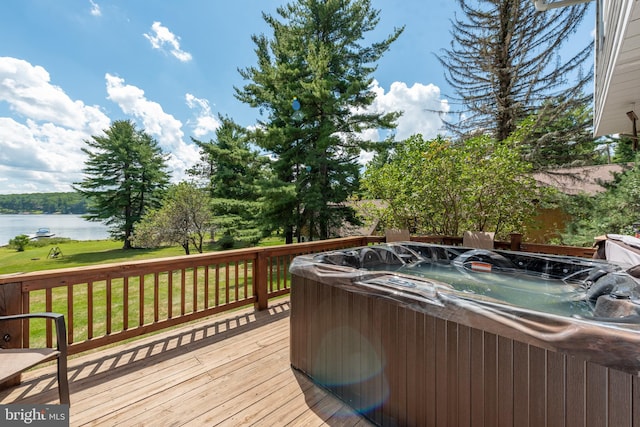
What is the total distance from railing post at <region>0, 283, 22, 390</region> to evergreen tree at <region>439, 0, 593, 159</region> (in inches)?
428

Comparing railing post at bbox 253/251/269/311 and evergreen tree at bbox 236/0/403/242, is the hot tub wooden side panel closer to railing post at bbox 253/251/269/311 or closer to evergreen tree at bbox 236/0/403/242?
railing post at bbox 253/251/269/311

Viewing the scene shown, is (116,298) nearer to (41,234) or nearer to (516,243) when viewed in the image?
(516,243)

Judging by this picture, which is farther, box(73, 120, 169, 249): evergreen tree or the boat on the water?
the boat on the water

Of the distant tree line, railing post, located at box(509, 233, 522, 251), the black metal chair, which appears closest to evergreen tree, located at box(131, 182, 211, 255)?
the black metal chair

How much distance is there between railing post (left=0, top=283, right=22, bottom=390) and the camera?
72.9 inches

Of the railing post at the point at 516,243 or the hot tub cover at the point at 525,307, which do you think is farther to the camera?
the railing post at the point at 516,243

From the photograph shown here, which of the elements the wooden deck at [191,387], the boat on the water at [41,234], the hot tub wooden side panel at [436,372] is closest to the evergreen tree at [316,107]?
the wooden deck at [191,387]

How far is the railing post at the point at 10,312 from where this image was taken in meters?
1.85

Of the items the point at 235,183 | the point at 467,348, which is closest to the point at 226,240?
the point at 235,183

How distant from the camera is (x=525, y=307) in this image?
3.93 feet

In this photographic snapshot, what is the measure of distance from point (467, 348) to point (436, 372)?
227 mm

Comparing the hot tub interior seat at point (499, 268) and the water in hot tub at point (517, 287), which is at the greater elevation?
the hot tub interior seat at point (499, 268)

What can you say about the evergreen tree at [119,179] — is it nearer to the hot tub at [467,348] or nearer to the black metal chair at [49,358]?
the black metal chair at [49,358]

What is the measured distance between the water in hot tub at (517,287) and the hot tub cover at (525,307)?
0.20 ft
